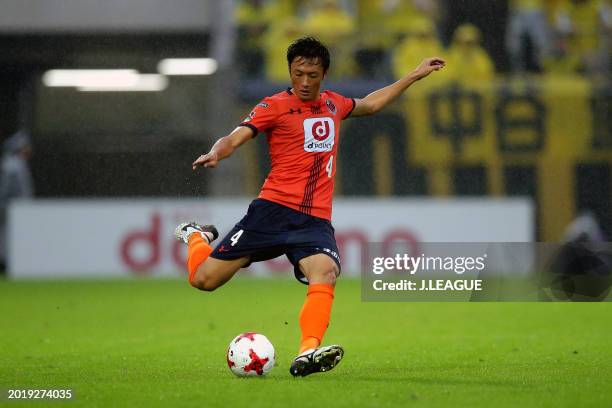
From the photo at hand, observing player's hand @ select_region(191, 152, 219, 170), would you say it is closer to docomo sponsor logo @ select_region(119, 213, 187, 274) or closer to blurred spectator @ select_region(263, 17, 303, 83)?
docomo sponsor logo @ select_region(119, 213, 187, 274)

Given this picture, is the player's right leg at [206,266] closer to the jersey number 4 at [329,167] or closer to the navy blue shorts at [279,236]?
the navy blue shorts at [279,236]

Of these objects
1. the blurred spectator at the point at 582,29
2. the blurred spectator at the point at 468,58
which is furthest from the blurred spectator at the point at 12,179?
the blurred spectator at the point at 582,29

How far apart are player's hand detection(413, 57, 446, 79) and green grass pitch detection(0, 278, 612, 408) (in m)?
1.82

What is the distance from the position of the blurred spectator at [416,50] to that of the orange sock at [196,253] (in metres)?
10.0

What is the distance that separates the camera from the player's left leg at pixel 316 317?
21.5 ft

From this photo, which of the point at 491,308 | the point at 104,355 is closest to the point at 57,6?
the point at 491,308

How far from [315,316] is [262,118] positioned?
1.22 meters

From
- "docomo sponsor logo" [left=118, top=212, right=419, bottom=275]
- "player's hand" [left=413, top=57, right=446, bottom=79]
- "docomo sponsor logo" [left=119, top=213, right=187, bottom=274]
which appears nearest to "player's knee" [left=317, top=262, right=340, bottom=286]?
"player's hand" [left=413, top=57, right=446, bottom=79]

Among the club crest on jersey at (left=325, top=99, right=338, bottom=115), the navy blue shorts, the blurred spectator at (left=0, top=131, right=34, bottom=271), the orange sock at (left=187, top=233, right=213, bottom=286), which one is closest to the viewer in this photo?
the navy blue shorts

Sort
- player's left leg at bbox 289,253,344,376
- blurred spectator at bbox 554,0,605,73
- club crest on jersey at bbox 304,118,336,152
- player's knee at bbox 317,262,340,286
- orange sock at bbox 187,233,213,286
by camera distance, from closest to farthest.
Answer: player's left leg at bbox 289,253,344,376 → player's knee at bbox 317,262,340,286 → club crest on jersey at bbox 304,118,336,152 → orange sock at bbox 187,233,213,286 → blurred spectator at bbox 554,0,605,73

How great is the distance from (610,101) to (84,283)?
7741 mm

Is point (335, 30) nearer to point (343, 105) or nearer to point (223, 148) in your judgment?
point (343, 105)

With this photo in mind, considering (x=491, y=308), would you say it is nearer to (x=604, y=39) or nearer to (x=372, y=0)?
(x=604, y=39)

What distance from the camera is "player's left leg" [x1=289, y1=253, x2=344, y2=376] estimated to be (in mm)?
6566
